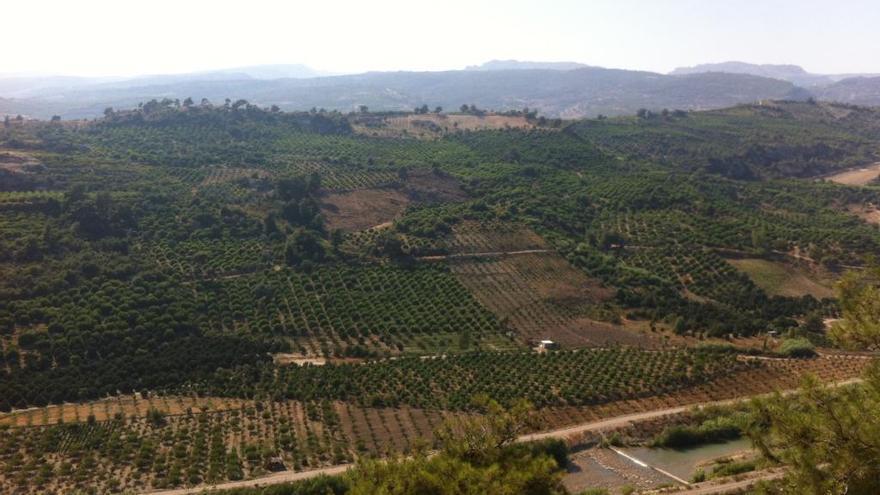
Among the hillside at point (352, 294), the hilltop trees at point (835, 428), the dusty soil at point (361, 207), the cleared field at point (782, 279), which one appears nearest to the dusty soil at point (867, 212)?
the hillside at point (352, 294)

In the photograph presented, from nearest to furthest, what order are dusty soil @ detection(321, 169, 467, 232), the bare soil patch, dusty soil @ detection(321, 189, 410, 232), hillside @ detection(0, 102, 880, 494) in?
hillside @ detection(0, 102, 880, 494), the bare soil patch, dusty soil @ detection(321, 189, 410, 232), dusty soil @ detection(321, 169, 467, 232)

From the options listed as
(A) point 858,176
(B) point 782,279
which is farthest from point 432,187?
(A) point 858,176

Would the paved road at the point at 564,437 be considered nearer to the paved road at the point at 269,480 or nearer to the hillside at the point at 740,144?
the paved road at the point at 269,480

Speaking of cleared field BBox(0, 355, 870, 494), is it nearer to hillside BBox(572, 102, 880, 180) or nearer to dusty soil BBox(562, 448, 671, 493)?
dusty soil BBox(562, 448, 671, 493)

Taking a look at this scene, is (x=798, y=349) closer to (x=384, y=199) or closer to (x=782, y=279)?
(x=782, y=279)

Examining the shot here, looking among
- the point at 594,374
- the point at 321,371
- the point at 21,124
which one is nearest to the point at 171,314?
the point at 321,371

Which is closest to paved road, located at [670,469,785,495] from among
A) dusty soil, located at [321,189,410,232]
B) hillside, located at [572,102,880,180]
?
dusty soil, located at [321,189,410,232]
